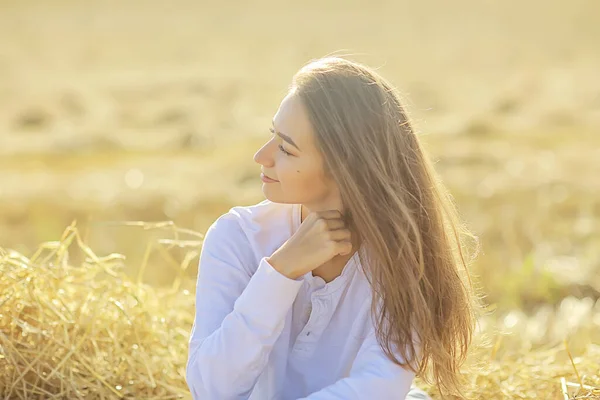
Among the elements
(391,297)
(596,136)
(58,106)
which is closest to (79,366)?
(391,297)

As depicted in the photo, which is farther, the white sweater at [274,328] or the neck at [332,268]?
the neck at [332,268]

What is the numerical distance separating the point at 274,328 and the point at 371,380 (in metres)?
0.24

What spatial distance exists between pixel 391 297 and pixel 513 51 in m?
12.8

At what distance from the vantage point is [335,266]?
2.25 m

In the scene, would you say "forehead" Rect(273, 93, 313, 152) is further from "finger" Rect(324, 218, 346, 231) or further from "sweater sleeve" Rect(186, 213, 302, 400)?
"sweater sleeve" Rect(186, 213, 302, 400)

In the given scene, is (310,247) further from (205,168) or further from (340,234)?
(205,168)

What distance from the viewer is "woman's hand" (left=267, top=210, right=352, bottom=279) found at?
2.06 meters

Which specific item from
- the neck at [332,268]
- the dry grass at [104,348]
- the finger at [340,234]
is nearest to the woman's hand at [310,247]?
the finger at [340,234]

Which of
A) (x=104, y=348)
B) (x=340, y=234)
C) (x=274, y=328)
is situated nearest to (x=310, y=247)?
(x=340, y=234)

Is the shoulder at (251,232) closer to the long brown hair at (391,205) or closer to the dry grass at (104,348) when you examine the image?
the long brown hair at (391,205)

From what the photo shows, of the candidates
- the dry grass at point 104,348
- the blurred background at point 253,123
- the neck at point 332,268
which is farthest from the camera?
the blurred background at point 253,123

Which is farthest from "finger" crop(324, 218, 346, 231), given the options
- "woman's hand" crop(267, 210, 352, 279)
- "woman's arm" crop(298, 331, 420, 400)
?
"woman's arm" crop(298, 331, 420, 400)

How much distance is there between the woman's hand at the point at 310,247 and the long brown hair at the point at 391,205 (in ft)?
0.20

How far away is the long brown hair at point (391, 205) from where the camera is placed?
81.9 inches
